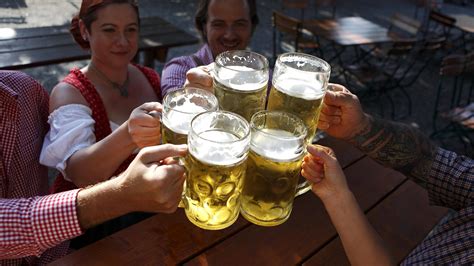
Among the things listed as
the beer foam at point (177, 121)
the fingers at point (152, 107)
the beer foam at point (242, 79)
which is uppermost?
the beer foam at point (242, 79)

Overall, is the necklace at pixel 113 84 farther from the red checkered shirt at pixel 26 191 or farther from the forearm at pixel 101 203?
the forearm at pixel 101 203

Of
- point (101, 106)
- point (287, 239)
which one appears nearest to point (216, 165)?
point (287, 239)

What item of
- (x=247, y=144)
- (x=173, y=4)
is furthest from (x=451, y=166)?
(x=173, y=4)

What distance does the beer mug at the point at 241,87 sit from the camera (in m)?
1.05

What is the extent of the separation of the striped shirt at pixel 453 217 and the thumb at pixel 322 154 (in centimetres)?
43

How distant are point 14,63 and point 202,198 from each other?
2.51 meters

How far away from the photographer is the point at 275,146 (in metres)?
0.93

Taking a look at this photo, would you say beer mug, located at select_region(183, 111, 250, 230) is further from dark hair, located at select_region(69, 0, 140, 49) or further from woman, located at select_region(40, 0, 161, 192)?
dark hair, located at select_region(69, 0, 140, 49)

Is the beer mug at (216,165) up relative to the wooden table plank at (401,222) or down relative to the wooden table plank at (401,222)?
up

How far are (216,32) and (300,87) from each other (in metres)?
1.26

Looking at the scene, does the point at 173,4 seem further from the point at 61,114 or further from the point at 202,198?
the point at 202,198

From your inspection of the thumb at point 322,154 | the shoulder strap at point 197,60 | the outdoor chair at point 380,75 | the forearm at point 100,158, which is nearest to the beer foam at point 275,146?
the thumb at point 322,154

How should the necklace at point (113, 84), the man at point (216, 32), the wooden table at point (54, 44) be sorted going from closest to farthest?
the necklace at point (113, 84)
the man at point (216, 32)
the wooden table at point (54, 44)

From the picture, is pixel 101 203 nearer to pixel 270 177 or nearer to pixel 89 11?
pixel 270 177
